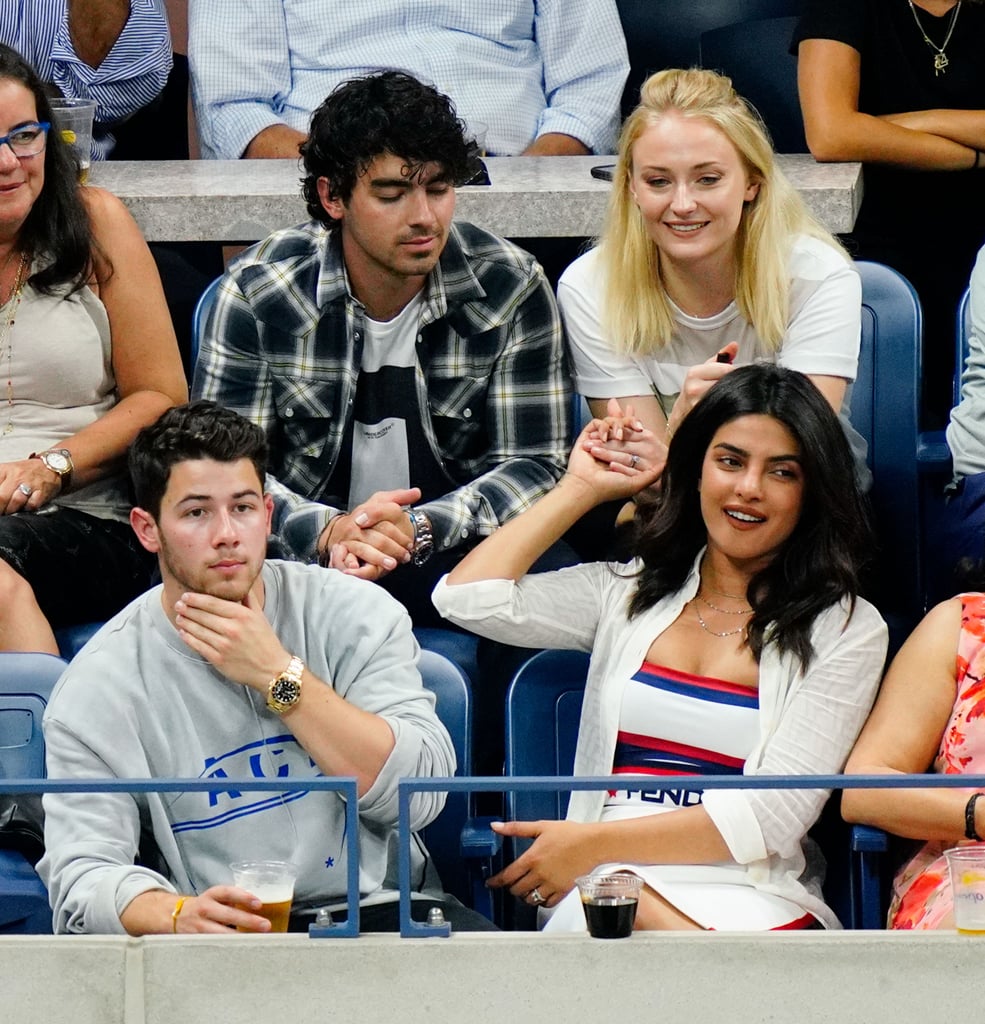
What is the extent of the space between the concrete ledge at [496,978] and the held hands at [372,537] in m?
0.75

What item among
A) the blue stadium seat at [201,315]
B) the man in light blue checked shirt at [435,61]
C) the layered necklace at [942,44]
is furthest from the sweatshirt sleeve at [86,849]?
the layered necklace at [942,44]

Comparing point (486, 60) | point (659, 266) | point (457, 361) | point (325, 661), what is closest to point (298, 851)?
point (325, 661)

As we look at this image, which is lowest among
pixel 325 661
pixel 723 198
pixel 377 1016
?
pixel 377 1016

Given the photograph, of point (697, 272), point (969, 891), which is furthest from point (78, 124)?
point (969, 891)

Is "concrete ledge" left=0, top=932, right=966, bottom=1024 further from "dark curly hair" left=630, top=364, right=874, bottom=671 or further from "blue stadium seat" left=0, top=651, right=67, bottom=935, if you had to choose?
"dark curly hair" left=630, top=364, right=874, bottom=671

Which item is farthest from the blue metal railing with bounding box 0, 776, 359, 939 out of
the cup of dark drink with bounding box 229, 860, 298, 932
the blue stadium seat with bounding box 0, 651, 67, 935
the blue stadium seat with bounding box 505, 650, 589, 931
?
the blue stadium seat with bounding box 505, 650, 589, 931

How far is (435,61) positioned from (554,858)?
211 centimetres

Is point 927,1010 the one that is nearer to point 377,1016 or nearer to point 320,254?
point 377,1016

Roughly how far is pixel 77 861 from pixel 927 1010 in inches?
35.5

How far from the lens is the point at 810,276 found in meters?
2.71

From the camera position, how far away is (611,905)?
6.02 ft

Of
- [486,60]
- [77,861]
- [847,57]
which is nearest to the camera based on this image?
[77,861]

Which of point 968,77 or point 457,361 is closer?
point 457,361

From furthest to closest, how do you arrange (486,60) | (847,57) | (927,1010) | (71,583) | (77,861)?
(486,60), (847,57), (71,583), (77,861), (927,1010)
